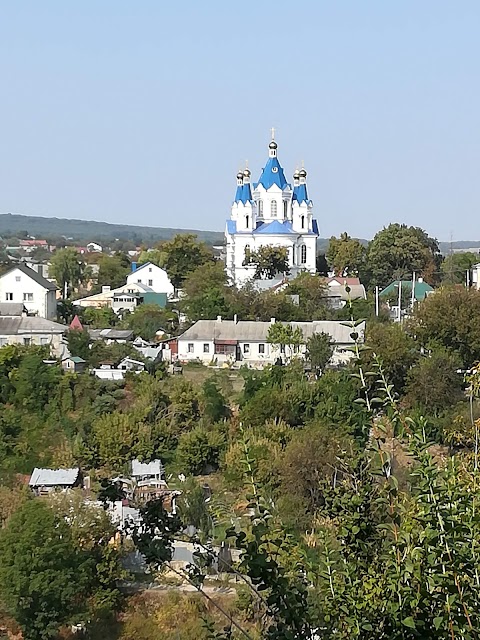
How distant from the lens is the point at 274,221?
85.5ft

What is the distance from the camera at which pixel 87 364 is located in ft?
51.5

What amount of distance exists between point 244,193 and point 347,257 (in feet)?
11.9

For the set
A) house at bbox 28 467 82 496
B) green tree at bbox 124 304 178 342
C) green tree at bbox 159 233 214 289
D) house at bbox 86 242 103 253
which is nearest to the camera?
house at bbox 28 467 82 496

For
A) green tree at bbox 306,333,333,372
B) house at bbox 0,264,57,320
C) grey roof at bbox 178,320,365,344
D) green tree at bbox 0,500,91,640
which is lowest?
green tree at bbox 0,500,91,640

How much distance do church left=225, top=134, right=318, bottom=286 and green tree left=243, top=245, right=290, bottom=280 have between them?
3.27ft

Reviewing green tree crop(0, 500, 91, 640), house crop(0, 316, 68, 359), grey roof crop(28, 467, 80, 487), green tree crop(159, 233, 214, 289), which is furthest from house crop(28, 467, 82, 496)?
green tree crop(159, 233, 214, 289)

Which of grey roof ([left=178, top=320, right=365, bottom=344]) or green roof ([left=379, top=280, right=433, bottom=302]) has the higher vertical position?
green roof ([left=379, top=280, right=433, bottom=302])

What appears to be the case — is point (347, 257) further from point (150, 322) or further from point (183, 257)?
point (150, 322)

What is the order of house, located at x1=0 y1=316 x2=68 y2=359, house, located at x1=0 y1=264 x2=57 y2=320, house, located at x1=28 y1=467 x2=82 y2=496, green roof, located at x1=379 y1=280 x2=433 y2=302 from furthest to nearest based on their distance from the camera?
green roof, located at x1=379 y1=280 x2=433 y2=302 → house, located at x1=0 y1=264 x2=57 y2=320 → house, located at x1=0 y1=316 x2=68 y2=359 → house, located at x1=28 y1=467 x2=82 y2=496

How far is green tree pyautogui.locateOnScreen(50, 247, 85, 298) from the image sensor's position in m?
28.4

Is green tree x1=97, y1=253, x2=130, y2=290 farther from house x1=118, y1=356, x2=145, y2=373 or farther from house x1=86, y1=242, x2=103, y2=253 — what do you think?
house x1=86, y1=242, x2=103, y2=253

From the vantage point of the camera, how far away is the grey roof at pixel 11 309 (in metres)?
18.4

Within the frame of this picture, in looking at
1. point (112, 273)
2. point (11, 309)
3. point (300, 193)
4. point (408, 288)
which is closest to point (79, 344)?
point (11, 309)

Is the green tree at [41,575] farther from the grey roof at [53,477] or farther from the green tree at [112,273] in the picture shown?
the green tree at [112,273]
